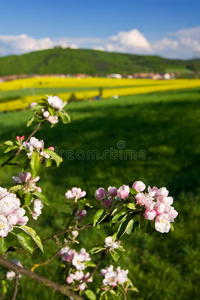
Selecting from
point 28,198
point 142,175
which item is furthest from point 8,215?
point 142,175

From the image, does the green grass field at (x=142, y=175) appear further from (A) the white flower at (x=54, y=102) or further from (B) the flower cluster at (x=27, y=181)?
(A) the white flower at (x=54, y=102)

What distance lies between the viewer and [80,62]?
92.4 meters

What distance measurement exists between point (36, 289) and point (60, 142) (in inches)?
242

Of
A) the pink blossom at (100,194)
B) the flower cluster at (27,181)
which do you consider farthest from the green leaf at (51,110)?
the pink blossom at (100,194)

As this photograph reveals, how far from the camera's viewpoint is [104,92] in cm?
3775

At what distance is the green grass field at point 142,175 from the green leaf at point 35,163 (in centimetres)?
41

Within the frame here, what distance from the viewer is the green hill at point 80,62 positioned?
84.4 meters

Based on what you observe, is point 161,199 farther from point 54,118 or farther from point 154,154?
point 154,154

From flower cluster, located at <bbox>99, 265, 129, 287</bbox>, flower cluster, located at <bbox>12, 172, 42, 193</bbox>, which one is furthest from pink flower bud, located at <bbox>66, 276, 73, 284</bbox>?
flower cluster, located at <bbox>12, 172, 42, 193</bbox>

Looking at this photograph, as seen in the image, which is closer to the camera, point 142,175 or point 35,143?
point 35,143

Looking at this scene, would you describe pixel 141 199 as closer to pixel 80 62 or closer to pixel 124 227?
pixel 124 227

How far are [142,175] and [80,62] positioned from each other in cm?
9151

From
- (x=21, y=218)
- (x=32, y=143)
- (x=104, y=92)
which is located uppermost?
(x=32, y=143)

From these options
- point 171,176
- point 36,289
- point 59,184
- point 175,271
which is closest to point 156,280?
point 175,271
